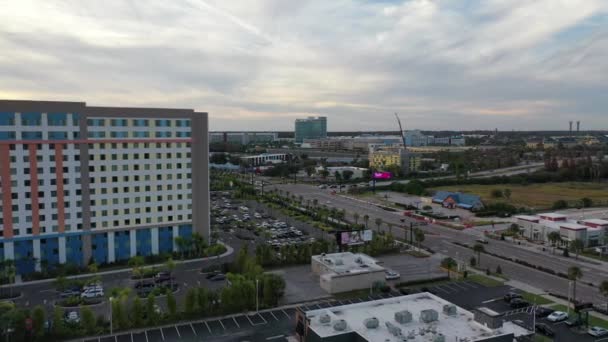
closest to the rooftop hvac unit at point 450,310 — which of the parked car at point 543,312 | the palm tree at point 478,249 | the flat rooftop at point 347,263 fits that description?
the parked car at point 543,312

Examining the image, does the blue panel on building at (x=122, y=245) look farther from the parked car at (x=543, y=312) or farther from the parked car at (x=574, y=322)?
the parked car at (x=574, y=322)

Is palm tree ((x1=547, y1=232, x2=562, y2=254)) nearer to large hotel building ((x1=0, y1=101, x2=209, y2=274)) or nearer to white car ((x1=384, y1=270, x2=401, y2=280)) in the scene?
white car ((x1=384, y1=270, x2=401, y2=280))

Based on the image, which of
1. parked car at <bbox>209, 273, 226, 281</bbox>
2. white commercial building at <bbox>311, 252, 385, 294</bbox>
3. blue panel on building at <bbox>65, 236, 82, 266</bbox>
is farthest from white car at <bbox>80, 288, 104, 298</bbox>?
white commercial building at <bbox>311, 252, 385, 294</bbox>

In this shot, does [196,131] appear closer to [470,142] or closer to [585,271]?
[585,271]

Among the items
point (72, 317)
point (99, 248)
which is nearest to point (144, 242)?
point (99, 248)

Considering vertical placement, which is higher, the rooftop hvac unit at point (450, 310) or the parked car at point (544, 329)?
the rooftop hvac unit at point (450, 310)
